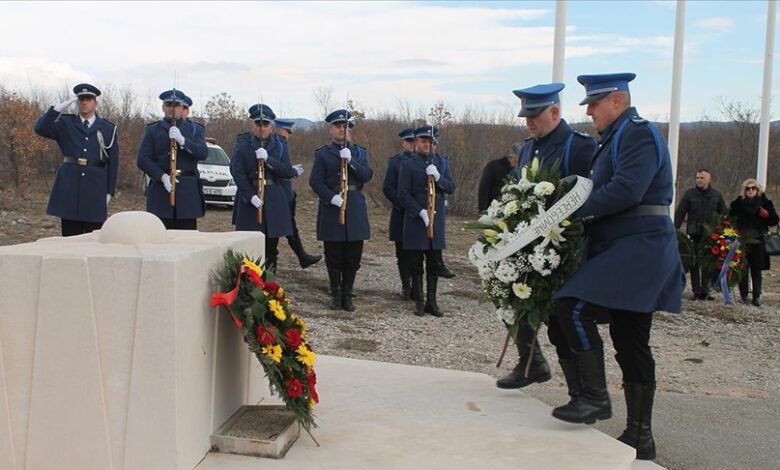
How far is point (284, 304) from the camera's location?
11.8 ft

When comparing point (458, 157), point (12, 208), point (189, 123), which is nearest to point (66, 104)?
point (189, 123)

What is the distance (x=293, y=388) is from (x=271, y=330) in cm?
27

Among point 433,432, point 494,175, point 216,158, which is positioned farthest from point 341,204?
point 216,158

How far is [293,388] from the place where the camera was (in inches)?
136

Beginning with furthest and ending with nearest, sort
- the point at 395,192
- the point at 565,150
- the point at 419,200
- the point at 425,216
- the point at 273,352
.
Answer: the point at 395,192
the point at 419,200
the point at 425,216
the point at 565,150
the point at 273,352

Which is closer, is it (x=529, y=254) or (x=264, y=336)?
(x=264, y=336)

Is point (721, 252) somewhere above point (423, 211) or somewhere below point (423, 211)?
below

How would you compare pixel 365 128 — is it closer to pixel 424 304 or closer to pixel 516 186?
pixel 424 304

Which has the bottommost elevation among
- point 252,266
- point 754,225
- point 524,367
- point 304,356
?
point 524,367

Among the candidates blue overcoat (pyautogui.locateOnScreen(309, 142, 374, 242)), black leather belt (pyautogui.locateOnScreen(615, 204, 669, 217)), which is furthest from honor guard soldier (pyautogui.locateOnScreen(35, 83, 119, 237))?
black leather belt (pyautogui.locateOnScreen(615, 204, 669, 217))

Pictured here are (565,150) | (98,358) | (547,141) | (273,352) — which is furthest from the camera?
(547,141)

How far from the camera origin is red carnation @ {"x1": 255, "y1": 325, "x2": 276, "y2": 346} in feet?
11.3

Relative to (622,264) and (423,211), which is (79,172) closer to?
(423,211)

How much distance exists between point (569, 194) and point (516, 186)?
360 millimetres
